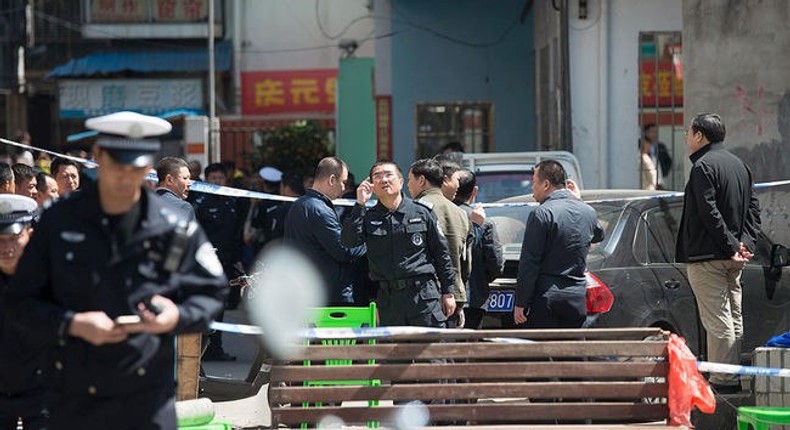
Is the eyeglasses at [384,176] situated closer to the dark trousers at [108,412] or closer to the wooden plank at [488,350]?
the wooden plank at [488,350]

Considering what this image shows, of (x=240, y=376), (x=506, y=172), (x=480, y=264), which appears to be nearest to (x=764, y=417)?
(x=480, y=264)

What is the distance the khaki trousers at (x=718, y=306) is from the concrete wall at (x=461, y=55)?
47.2 ft

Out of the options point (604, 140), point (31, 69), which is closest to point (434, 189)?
point (604, 140)

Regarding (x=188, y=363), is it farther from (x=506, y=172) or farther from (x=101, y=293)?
(x=506, y=172)

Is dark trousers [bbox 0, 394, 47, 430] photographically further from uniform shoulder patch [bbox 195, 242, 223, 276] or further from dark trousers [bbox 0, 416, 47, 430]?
uniform shoulder patch [bbox 195, 242, 223, 276]

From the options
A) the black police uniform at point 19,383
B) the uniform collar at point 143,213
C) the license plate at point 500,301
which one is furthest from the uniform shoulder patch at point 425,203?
the uniform collar at point 143,213

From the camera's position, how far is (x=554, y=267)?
8.53m

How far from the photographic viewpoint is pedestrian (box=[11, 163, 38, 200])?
9.99 meters

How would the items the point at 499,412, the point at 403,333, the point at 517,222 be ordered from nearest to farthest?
the point at 499,412 < the point at 403,333 < the point at 517,222

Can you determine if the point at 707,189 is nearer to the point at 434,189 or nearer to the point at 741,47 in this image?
the point at 434,189

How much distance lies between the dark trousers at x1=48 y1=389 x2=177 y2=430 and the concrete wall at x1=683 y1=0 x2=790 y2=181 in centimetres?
818

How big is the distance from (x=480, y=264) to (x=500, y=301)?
16.9 inches

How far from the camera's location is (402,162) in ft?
75.9

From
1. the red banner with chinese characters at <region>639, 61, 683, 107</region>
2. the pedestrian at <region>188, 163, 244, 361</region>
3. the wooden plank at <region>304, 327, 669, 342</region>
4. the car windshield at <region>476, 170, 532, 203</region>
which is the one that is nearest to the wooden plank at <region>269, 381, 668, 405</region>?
the wooden plank at <region>304, 327, 669, 342</region>
